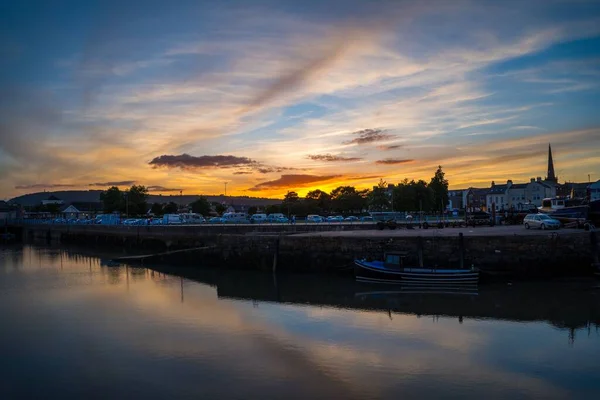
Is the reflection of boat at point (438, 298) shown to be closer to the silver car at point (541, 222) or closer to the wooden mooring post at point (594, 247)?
the wooden mooring post at point (594, 247)

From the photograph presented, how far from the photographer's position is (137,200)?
5694 inches

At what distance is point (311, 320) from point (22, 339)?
12.7 meters

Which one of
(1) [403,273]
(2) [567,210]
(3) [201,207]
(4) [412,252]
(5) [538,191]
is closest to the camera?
(1) [403,273]

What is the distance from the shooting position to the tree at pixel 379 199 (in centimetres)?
10375

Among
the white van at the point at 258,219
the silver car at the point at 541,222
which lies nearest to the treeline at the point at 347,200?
the white van at the point at 258,219

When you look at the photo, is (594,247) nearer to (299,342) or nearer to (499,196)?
(299,342)

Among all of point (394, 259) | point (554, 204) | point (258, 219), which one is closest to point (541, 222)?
point (554, 204)

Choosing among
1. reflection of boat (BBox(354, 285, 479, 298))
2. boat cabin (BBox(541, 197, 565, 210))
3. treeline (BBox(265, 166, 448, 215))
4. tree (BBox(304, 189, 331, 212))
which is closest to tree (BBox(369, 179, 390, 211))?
treeline (BBox(265, 166, 448, 215))

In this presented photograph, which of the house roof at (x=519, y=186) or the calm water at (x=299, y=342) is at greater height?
the house roof at (x=519, y=186)

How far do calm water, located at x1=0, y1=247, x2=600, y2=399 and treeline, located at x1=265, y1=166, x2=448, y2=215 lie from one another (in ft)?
183

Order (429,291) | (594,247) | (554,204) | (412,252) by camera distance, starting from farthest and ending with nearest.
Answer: (554,204)
(412,252)
(594,247)
(429,291)

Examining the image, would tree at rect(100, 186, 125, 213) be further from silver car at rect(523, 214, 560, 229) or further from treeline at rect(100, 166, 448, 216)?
silver car at rect(523, 214, 560, 229)

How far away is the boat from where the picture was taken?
29609mm

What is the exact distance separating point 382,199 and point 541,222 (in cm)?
6613
